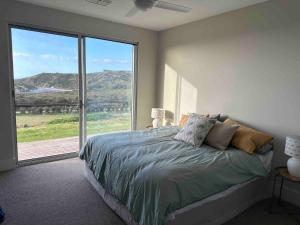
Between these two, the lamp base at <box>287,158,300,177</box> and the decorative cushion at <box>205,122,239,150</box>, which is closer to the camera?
the lamp base at <box>287,158,300,177</box>

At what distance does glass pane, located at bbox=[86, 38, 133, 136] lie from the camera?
4.10 metres

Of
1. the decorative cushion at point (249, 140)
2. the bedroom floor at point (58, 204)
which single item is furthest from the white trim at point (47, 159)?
the decorative cushion at point (249, 140)

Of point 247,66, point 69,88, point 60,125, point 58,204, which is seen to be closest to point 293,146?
point 247,66

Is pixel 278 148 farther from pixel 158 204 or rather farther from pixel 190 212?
pixel 158 204

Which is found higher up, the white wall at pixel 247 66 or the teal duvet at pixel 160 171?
the white wall at pixel 247 66

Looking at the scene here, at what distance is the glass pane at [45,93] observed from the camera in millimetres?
3465

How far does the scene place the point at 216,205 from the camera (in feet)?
7.03

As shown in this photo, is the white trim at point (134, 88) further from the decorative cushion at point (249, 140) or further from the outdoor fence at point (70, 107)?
the decorative cushion at point (249, 140)

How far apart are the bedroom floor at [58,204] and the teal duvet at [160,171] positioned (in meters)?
0.31

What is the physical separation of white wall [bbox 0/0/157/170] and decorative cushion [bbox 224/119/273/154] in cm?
246

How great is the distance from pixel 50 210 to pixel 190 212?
157cm

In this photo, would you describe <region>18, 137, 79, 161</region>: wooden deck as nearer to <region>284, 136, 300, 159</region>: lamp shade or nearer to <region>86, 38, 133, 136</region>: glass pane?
<region>86, 38, 133, 136</region>: glass pane

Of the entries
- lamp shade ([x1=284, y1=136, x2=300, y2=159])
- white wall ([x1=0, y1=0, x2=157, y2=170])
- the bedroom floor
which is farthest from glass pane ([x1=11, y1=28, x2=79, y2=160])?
lamp shade ([x1=284, y1=136, x2=300, y2=159])

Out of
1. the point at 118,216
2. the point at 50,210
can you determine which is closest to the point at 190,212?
the point at 118,216
